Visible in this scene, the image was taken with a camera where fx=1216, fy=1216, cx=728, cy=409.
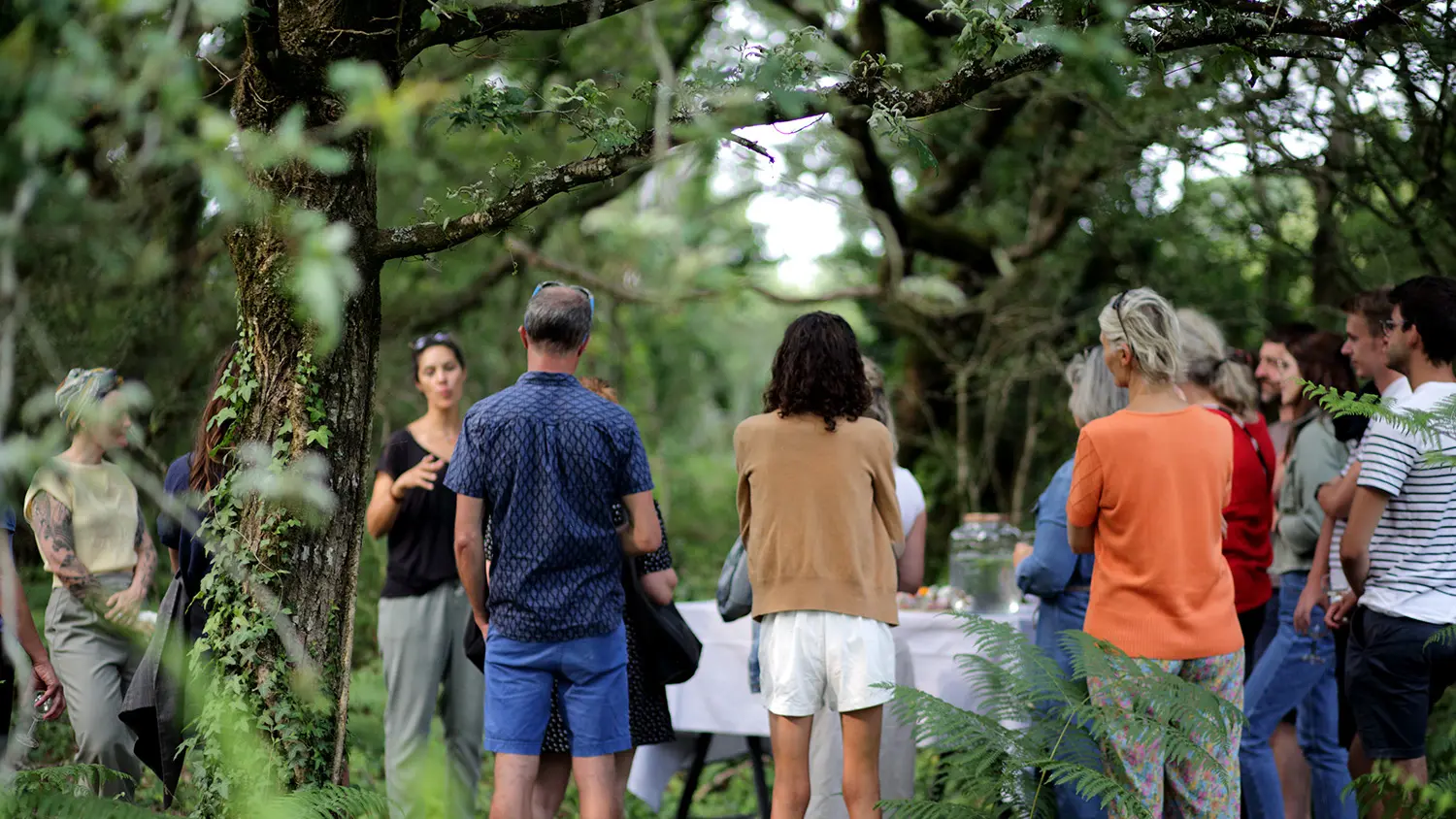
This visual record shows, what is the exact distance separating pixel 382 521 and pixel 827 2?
271 centimetres

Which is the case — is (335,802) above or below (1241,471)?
below

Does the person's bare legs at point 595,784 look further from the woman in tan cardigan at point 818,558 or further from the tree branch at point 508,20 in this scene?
the tree branch at point 508,20

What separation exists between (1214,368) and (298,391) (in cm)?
327

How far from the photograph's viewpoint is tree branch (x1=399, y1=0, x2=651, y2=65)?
287cm

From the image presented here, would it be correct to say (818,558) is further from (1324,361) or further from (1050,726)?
(1324,361)

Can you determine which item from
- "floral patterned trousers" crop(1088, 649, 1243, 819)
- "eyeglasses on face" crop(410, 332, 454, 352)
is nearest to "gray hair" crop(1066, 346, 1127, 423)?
"floral patterned trousers" crop(1088, 649, 1243, 819)

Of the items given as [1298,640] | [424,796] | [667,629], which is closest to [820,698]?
[667,629]

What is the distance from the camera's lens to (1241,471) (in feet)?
14.6

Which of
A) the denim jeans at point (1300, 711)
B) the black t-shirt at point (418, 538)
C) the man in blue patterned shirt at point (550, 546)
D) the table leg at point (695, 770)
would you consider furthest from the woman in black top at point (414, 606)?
the denim jeans at point (1300, 711)

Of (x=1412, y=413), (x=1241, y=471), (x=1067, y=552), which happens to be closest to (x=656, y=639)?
(x=1067, y=552)

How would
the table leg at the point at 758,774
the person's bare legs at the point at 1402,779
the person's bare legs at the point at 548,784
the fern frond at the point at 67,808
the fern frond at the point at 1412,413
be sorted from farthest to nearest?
the table leg at the point at 758,774 < the person's bare legs at the point at 548,784 < the person's bare legs at the point at 1402,779 < the fern frond at the point at 1412,413 < the fern frond at the point at 67,808

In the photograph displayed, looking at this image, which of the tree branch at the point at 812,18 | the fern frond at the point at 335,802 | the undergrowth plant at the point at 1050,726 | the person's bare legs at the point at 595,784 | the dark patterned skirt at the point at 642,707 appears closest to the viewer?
the fern frond at the point at 335,802

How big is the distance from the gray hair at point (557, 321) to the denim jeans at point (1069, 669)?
1.72 meters

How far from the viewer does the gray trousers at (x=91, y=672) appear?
4227 millimetres
